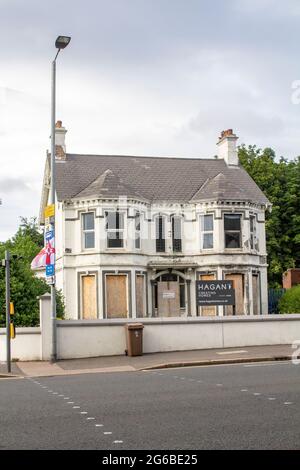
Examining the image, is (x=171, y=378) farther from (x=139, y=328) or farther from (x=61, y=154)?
(x=61, y=154)

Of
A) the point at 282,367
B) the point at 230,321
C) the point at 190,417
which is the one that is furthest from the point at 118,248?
the point at 190,417

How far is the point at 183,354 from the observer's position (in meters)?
25.2

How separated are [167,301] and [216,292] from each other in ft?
30.4

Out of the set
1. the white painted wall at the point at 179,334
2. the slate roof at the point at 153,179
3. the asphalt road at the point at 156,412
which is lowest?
the asphalt road at the point at 156,412

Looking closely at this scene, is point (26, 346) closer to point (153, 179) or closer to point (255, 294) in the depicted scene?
point (255, 294)

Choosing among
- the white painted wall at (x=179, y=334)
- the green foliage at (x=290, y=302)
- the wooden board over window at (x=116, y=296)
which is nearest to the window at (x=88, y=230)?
the wooden board over window at (x=116, y=296)

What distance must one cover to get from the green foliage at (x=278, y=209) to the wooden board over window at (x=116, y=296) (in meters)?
17.8

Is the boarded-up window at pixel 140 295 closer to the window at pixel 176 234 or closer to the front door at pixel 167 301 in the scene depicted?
the front door at pixel 167 301

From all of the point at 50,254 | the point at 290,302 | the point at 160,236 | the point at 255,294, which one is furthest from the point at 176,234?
the point at 50,254

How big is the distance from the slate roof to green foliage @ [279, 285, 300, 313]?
5.35m

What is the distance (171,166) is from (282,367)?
23.8 meters

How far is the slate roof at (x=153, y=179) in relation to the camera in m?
37.8

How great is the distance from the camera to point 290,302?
3738cm

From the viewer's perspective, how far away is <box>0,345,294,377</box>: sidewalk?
2170cm
